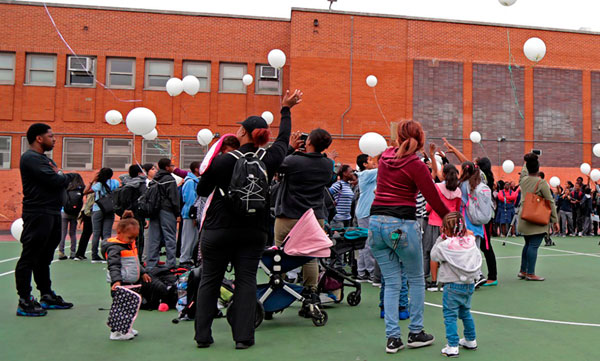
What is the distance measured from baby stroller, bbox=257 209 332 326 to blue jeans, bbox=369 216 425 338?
77cm

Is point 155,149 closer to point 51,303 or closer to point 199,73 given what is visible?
point 199,73

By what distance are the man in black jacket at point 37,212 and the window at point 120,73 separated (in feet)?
58.2

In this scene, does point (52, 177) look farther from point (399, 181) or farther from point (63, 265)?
point (63, 265)

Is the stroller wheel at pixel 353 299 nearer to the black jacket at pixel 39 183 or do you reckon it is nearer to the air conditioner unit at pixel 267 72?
the black jacket at pixel 39 183

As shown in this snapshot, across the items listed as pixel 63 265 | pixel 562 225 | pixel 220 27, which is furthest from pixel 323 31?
pixel 63 265

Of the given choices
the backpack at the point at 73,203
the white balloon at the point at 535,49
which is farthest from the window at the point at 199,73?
the white balloon at the point at 535,49

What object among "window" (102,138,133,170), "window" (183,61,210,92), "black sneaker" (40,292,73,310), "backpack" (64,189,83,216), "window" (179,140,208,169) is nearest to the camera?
"black sneaker" (40,292,73,310)

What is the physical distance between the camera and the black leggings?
4242 millimetres

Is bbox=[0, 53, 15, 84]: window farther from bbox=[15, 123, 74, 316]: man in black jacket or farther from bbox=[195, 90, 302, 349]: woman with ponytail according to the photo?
bbox=[195, 90, 302, 349]: woman with ponytail

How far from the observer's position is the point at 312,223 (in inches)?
196

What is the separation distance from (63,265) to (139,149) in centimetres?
1336

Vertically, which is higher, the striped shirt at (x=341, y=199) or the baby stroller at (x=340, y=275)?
the striped shirt at (x=341, y=199)

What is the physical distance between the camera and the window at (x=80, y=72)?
2175cm

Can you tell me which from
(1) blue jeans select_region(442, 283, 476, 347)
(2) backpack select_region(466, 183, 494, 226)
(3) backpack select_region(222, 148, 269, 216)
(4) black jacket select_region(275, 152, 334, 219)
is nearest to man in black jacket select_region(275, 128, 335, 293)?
(4) black jacket select_region(275, 152, 334, 219)
